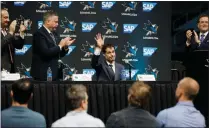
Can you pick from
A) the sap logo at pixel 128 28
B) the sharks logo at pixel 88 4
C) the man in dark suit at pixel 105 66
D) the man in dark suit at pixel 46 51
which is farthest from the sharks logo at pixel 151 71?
the man in dark suit at pixel 46 51

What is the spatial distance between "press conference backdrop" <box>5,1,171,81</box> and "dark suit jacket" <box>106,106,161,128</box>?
5.20 metres

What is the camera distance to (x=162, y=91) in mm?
5477

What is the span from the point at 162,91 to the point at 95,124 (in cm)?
194

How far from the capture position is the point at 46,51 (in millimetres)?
5621

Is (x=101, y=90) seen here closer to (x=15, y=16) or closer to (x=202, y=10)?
(x=15, y=16)

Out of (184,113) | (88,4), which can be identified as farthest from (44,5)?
(184,113)

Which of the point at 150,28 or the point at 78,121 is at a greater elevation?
the point at 150,28

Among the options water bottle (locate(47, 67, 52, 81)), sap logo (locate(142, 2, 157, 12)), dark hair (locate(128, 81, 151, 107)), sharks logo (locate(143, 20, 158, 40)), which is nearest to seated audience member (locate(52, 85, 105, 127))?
dark hair (locate(128, 81, 151, 107))

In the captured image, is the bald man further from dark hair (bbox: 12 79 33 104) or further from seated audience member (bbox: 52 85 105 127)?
dark hair (bbox: 12 79 33 104)

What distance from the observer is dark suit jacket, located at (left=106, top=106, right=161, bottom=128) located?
3.88 meters

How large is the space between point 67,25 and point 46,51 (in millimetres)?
3559

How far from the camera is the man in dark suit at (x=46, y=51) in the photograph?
18.5ft

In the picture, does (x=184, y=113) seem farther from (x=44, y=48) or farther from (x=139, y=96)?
(x=44, y=48)

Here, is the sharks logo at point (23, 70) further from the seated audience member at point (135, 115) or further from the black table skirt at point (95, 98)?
the seated audience member at point (135, 115)
